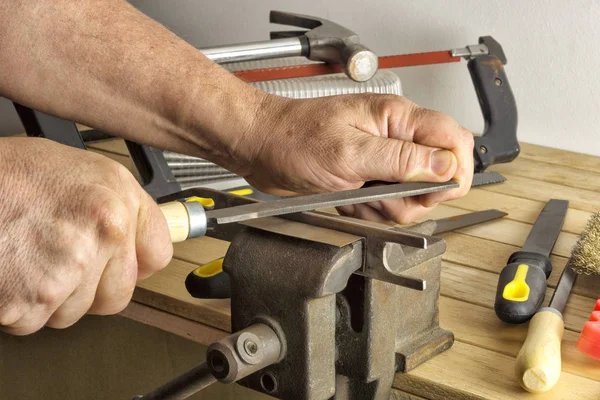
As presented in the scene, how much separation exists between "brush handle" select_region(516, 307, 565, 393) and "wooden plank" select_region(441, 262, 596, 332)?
9 centimetres

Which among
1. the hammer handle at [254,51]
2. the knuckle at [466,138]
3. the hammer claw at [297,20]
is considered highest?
the hammer claw at [297,20]

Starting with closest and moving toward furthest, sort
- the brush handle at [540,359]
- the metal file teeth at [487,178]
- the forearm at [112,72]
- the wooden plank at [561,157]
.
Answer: the brush handle at [540,359] < the forearm at [112,72] < the metal file teeth at [487,178] < the wooden plank at [561,157]

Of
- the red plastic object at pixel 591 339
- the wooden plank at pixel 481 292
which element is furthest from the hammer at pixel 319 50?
the red plastic object at pixel 591 339

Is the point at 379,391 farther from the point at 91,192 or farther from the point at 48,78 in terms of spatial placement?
the point at 48,78

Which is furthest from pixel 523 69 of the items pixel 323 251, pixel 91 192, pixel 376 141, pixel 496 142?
pixel 91 192

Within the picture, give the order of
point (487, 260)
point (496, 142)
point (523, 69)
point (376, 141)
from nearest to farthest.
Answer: point (376, 141), point (487, 260), point (496, 142), point (523, 69)

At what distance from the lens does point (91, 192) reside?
0.58 m

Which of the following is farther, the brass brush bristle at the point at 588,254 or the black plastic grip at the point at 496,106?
the black plastic grip at the point at 496,106

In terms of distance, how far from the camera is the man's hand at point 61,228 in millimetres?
568

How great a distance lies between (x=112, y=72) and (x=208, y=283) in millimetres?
285

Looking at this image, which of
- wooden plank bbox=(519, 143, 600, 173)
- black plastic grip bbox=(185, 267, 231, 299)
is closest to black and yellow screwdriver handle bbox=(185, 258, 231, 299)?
black plastic grip bbox=(185, 267, 231, 299)

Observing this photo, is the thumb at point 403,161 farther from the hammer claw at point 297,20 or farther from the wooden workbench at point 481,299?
the hammer claw at point 297,20

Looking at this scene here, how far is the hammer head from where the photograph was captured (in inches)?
46.4

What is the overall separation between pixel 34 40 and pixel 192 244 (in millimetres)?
297
